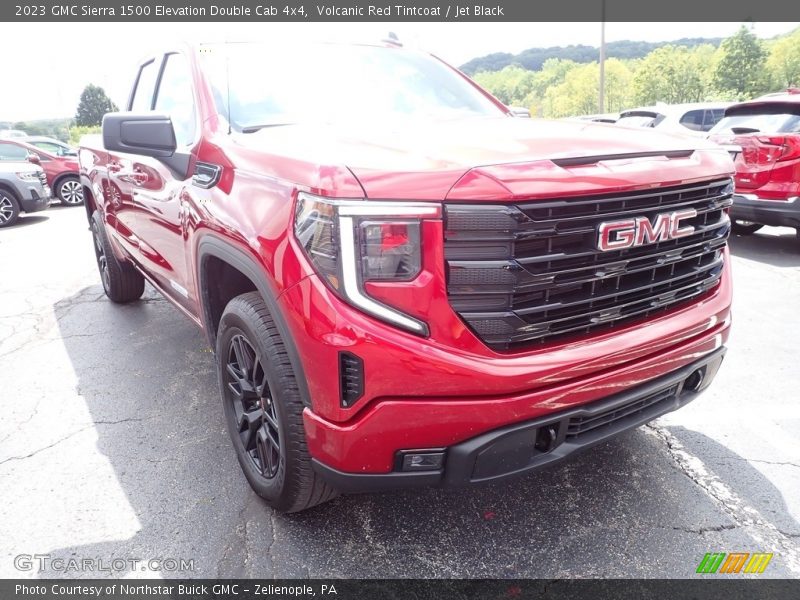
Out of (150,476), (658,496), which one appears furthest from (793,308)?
(150,476)

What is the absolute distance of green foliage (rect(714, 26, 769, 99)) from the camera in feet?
259

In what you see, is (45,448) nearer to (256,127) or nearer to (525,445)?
(256,127)

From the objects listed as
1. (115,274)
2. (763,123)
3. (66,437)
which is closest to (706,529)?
(66,437)

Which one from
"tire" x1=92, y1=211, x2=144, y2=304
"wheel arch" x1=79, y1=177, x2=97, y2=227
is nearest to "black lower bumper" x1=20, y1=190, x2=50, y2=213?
"wheel arch" x1=79, y1=177, x2=97, y2=227

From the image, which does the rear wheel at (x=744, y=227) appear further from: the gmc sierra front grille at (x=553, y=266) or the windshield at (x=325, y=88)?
the gmc sierra front grille at (x=553, y=266)

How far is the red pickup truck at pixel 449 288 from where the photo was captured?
5.52 feet

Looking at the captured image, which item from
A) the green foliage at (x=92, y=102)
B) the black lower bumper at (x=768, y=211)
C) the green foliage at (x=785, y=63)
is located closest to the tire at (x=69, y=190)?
the black lower bumper at (x=768, y=211)

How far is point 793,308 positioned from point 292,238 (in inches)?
182

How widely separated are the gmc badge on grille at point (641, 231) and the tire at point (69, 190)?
15117mm

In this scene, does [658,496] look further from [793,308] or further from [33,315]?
[33,315]

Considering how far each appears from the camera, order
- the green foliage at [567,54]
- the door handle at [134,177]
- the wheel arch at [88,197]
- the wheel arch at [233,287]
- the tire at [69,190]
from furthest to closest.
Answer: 1. the green foliage at [567,54]
2. the tire at [69,190]
3. the wheel arch at [88,197]
4. the door handle at [134,177]
5. the wheel arch at [233,287]

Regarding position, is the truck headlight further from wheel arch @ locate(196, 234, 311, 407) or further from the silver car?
the silver car

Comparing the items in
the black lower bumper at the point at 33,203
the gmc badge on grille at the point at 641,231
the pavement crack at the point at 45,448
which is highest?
the gmc badge on grille at the point at 641,231

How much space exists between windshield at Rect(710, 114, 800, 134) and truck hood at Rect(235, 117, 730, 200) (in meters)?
5.09
